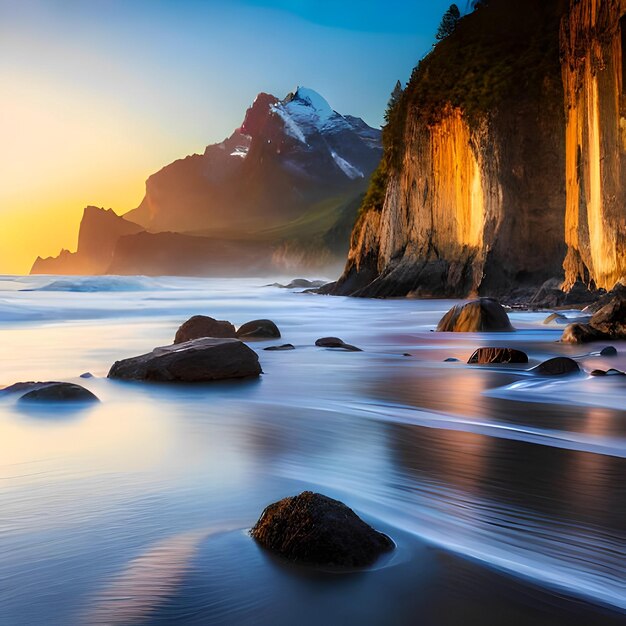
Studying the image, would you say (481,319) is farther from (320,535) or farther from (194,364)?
(320,535)

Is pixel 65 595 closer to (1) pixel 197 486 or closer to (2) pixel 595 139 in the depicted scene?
(1) pixel 197 486

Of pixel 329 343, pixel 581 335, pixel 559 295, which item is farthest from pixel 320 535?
pixel 559 295

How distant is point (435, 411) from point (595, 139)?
→ 48.8ft

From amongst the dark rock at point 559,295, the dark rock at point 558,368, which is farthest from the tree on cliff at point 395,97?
the dark rock at point 558,368

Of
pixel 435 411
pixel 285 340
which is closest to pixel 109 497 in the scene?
pixel 435 411

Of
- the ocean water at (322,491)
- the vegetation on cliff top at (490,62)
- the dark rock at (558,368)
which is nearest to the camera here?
the ocean water at (322,491)

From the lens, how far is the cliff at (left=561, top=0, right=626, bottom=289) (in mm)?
16688

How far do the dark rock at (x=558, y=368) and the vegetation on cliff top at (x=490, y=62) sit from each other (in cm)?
2727

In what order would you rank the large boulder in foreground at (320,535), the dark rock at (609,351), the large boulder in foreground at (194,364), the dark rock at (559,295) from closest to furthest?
the large boulder in foreground at (320,535) → the large boulder in foreground at (194,364) → the dark rock at (609,351) → the dark rock at (559,295)

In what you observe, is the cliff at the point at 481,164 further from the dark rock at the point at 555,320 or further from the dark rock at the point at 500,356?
the dark rock at the point at 500,356

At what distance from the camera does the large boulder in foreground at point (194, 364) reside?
7.90 m

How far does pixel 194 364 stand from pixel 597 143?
14.3 m

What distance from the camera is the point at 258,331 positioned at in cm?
1416

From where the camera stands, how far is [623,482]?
3.87 m
